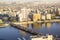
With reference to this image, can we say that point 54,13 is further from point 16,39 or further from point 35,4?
point 16,39

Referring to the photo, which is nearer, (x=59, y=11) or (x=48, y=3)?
(x=59, y=11)

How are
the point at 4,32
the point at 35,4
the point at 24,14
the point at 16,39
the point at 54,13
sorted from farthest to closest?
1. the point at 35,4
2. the point at 54,13
3. the point at 24,14
4. the point at 4,32
5. the point at 16,39

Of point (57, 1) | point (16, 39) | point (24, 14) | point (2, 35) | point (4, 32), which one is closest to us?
point (16, 39)

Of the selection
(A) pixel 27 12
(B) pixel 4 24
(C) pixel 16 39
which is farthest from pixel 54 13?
(C) pixel 16 39

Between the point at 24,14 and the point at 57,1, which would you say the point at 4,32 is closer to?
the point at 24,14

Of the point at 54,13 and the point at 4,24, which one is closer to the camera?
the point at 4,24

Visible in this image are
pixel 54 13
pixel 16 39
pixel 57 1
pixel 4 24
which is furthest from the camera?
pixel 57 1

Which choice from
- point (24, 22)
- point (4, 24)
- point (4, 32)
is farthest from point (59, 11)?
point (4, 32)

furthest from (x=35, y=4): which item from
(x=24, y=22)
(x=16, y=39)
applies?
(x=16, y=39)

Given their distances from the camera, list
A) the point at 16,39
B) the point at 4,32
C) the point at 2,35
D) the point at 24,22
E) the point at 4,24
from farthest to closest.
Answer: the point at 24,22 < the point at 4,24 < the point at 4,32 < the point at 2,35 < the point at 16,39
